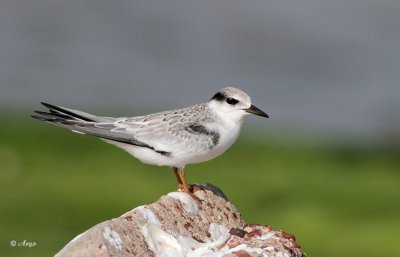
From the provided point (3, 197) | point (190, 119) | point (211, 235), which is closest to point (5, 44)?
point (3, 197)

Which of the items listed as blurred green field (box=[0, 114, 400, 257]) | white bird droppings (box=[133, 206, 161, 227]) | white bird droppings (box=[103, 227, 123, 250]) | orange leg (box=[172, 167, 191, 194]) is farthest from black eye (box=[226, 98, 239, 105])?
blurred green field (box=[0, 114, 400, 257])

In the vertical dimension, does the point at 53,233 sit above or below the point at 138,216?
above

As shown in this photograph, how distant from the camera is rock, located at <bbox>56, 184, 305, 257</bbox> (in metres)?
6.06

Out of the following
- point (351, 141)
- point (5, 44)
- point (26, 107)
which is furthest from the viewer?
point (5, 44)

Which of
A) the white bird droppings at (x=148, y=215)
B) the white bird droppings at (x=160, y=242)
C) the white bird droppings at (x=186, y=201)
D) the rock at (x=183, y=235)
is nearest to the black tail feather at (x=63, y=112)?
the rock at (x=183, y=235)

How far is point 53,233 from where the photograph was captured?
13.5 m

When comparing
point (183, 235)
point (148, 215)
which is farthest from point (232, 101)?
point (148, 215)

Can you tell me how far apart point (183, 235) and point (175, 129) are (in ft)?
6.70

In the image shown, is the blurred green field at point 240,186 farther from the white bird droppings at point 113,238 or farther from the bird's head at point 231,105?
the white bird droppings at point 113,238

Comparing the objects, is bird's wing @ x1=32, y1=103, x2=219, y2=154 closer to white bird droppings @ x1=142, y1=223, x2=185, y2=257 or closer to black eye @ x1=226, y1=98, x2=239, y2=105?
black eye @ x1=226, y1=98, x2=239, y2=105

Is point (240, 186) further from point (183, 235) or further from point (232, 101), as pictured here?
point (183, 235)

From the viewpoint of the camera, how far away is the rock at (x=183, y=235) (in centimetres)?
606

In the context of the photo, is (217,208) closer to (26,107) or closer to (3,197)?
(3,197)

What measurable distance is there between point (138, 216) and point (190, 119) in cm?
241
